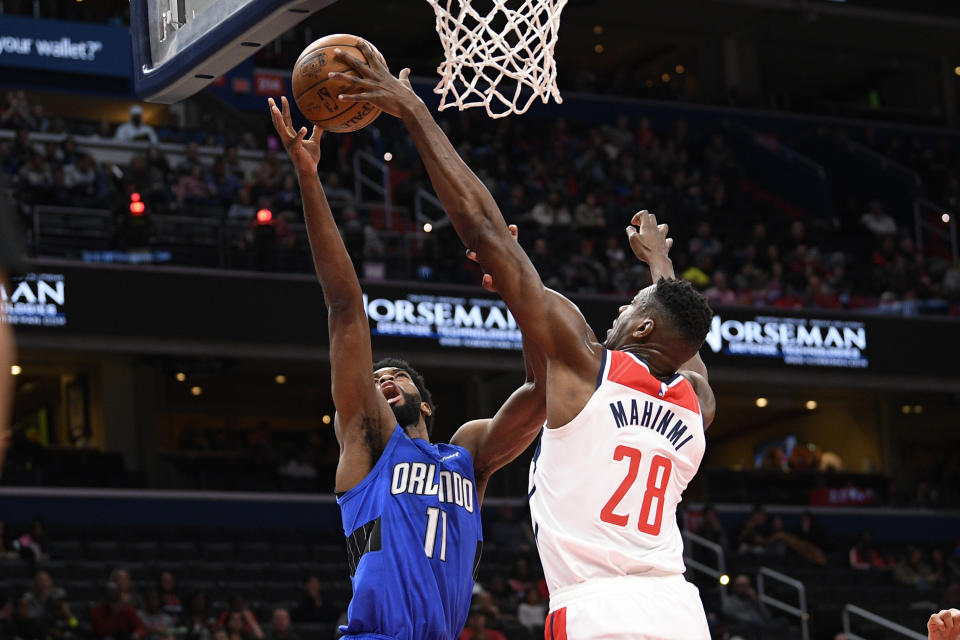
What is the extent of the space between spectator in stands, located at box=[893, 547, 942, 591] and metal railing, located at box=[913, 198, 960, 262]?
708 centimetres

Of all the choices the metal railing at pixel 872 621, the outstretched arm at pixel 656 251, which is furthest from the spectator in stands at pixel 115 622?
the outstretched arm at pixel 656 251

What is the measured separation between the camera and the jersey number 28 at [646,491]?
414 centimetres

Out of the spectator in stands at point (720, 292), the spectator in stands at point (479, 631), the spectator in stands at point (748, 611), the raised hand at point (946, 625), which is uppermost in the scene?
the spectator in stands at point (720, 292)

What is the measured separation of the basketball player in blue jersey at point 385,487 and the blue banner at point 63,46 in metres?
18.8

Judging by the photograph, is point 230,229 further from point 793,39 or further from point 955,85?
point 955,85

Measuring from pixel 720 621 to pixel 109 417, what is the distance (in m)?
9.63

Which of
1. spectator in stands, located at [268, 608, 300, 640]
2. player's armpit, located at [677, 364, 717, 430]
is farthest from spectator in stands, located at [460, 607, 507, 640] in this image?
player's armpit, located at [677, 364, 717, 430]

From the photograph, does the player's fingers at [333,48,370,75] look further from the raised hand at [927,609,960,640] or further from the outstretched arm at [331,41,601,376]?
the raised hand at [927,609,960,640]

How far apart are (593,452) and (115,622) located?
9.49 metres

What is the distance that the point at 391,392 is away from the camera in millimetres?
5039

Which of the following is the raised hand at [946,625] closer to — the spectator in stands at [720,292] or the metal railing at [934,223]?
the spectator in stands at [720,292]

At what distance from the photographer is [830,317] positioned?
68.1ft

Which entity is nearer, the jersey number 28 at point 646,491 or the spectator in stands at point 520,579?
the jersey number 28 at point 646,491

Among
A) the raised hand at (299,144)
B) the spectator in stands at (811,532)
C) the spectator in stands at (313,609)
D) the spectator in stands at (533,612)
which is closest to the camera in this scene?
the raised hand at (299,144)
